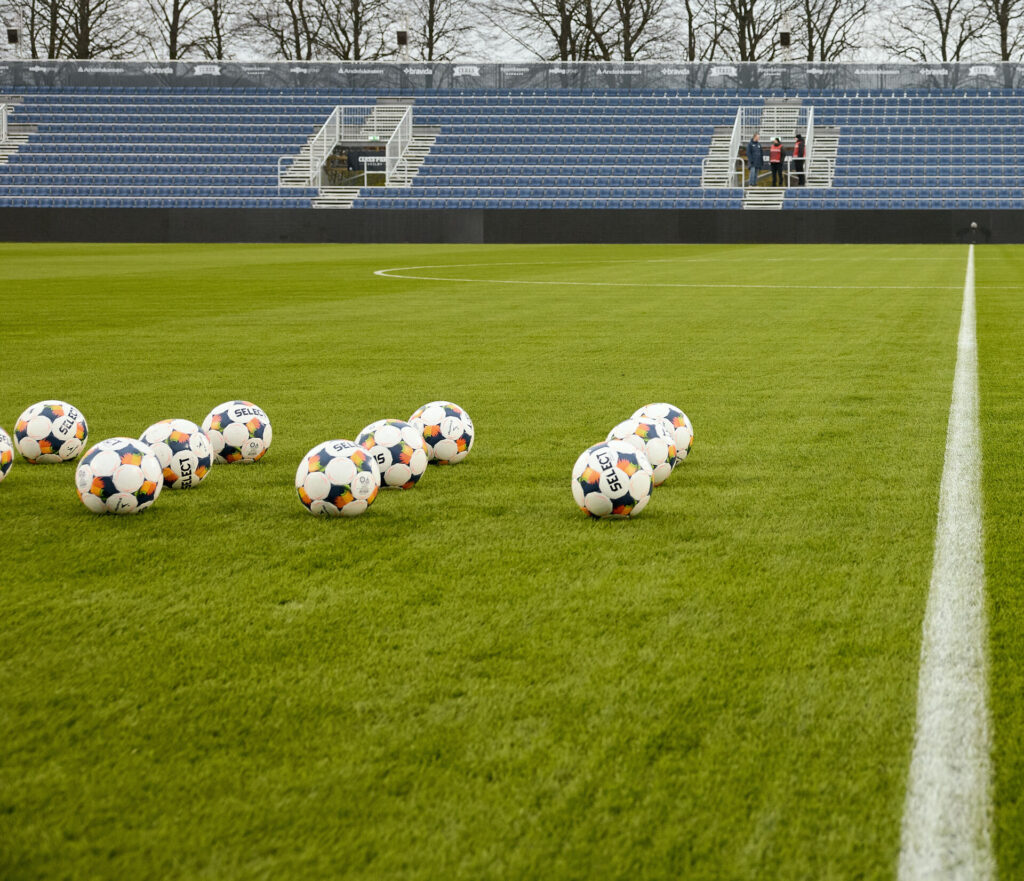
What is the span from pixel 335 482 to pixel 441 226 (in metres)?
37.2

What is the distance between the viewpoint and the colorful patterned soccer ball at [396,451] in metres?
5.31

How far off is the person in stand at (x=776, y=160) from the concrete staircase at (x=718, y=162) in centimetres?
165

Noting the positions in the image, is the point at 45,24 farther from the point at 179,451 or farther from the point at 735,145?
the point at 179,451

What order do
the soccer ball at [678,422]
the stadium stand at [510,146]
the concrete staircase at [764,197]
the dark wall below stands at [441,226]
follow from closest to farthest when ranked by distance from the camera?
the soccer ball at [678,422], the dark wall below stands at [441,226], the concrete staircase at [764,197], the stadium stand at [510,146]

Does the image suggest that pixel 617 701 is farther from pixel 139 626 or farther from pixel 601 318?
pixel 601 318

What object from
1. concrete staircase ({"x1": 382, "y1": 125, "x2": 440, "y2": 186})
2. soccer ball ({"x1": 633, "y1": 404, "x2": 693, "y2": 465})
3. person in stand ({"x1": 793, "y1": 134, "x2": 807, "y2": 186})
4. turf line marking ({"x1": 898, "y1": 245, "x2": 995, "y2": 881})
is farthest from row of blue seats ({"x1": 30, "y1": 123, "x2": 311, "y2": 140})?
turf line marking ({"x1": 898, "y1": 245, "x2": 995, "y2": 881})

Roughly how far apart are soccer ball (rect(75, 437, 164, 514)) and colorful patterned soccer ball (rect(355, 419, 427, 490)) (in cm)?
93

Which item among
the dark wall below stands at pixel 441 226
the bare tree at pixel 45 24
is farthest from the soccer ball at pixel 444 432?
the bare tree at pixel 45 24

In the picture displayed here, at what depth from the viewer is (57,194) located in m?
44.8

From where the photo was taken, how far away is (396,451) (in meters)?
5.35

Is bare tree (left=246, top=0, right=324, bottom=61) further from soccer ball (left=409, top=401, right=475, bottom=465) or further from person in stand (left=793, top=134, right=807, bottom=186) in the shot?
soccer ball (left=409, top=401, right=475, bottom=465)

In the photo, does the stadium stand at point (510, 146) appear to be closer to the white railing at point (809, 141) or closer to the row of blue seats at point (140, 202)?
the row of blue seats at point (140, 202)

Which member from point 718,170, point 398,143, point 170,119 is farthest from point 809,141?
point 170,119

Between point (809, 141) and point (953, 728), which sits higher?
point (809, 141)
